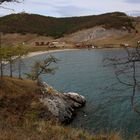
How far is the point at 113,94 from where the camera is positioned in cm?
5297

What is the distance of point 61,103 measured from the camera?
44188mm

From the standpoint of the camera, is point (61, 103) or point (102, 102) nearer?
point (61, 103)

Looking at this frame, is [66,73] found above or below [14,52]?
below

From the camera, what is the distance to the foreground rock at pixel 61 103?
135 feet

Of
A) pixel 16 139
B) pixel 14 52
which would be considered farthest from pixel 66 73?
pixel 16 139

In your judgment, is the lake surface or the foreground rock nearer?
the lake surface

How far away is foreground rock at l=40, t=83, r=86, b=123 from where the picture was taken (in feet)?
135

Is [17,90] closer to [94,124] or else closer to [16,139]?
[94,124]

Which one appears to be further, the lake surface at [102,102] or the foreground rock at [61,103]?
the foreground rock at [61,103]

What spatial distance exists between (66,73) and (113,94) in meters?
31.4

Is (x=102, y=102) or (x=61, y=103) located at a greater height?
(x=61, y=103)

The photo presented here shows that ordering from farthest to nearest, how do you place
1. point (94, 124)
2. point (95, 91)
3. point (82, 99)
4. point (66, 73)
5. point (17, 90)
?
1. point (66, 73)
2. point (95, 91)
3. point (82, 99)
4. point (17, 90)
5. point (94, 124)

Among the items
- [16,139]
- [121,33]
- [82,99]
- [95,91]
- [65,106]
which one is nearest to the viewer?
[16,139]

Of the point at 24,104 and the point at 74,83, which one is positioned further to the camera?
the point at 74,83
